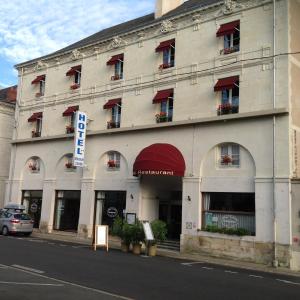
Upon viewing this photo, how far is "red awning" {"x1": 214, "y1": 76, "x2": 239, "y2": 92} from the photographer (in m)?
22.5

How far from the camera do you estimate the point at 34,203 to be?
33438 millimetres

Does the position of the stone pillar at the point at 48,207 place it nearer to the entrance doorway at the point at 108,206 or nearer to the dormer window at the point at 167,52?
the entrance doorway at the point at 108,206

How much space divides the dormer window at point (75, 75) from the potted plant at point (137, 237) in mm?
13120

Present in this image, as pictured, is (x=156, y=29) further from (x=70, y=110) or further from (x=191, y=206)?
(x=191, y=206)

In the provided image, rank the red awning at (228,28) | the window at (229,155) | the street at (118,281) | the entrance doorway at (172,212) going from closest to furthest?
the street at (118,281), the window at (229,155), the red awning at (228,28), the entrance doorway at (172,212)

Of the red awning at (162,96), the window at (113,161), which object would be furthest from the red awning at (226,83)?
the window at (113,161)

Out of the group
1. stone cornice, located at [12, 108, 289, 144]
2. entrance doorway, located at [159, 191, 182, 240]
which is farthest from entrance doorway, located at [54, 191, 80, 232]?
entrance doorway, located at [159, 191, 182, 240]

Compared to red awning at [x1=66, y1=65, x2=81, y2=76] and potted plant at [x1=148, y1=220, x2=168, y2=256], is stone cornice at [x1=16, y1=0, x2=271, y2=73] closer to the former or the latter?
red awning at [x1=66, y1=65, x2=81, y2=76]

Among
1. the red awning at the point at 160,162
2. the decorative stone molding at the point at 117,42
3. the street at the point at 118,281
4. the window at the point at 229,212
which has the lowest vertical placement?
the street at the point at 118,281

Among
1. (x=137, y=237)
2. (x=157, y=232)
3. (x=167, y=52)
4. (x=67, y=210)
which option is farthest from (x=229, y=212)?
(x=67, y=210)

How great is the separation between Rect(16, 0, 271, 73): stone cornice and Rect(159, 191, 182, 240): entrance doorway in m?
9.72

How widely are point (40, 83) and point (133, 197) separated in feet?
45.1

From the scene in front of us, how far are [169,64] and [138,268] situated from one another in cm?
1394

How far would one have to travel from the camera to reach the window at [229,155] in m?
22.3
